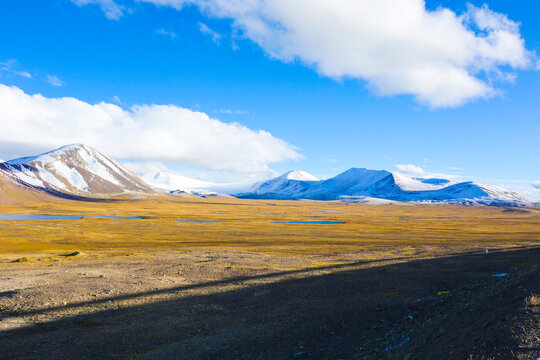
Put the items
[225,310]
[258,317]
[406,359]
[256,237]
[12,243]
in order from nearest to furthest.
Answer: [406,359], [258,317], [225,310], [12,243], [256,237]

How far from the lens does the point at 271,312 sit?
25.2m

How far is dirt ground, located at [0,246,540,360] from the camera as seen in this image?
14.4 meters

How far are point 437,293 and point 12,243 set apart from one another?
279 feet

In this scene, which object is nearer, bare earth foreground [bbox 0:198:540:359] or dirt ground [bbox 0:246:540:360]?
dirt ground [bbox 0:246:540:360]

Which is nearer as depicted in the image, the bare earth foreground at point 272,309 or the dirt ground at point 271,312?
the dirt ground at point 271,312

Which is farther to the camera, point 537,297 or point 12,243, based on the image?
point 12,243

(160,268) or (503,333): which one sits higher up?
(503,333)

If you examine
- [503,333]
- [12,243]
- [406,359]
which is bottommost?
[12,243]

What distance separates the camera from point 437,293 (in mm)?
28547

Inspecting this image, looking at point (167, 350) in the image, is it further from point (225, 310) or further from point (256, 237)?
point (256, 237)

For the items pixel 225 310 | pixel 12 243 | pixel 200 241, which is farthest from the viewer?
pixel 200 241

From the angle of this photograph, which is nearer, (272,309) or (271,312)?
(271,312)

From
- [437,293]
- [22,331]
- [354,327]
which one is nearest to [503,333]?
[354,327]

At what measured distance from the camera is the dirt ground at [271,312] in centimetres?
1439
